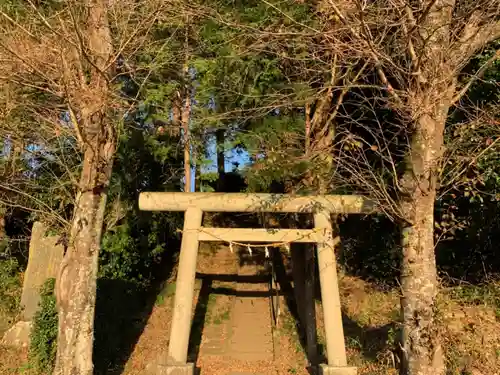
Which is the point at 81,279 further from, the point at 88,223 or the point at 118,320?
the point at 118,320

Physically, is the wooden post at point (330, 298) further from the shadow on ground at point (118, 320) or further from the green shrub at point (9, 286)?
the green shrub at point (9, 286)

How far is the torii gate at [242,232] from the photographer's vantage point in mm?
7258

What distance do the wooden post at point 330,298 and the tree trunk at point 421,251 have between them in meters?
2.05

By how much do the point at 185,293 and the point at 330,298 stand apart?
228 cm

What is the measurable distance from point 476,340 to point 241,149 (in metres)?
5.80

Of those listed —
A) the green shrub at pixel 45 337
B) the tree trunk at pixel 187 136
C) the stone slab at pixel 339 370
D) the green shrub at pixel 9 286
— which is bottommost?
the stone slab at pixel 339 370

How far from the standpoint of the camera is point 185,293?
7352mm

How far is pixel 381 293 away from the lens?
33.7ft

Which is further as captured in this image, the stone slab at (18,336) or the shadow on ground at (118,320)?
the stone slab at (18,336)

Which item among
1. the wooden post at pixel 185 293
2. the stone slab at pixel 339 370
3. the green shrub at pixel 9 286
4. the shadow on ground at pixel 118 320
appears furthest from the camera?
the green shrub at pixel 9 286

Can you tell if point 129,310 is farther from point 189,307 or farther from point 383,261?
point 383,261

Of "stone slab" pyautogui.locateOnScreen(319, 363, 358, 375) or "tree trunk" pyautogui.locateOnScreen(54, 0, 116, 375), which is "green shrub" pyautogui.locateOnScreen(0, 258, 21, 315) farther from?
"stone slab" pyautogui.locateOnScreen(319, 363, 358, 375)

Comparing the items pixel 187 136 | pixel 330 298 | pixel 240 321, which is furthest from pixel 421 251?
pixel 240 321

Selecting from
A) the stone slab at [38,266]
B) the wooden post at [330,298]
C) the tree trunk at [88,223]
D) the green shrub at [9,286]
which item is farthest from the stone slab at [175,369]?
the green shrub at [9,286]
